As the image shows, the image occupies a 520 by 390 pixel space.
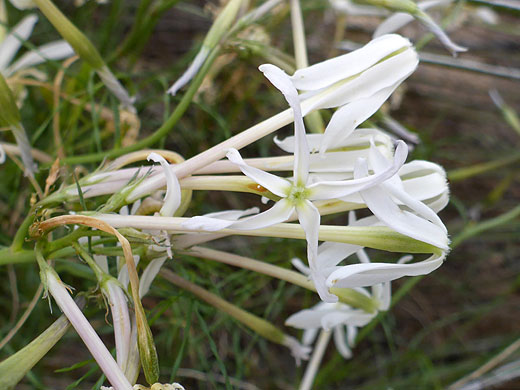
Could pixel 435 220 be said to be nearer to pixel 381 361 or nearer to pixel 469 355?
pixel 381 361

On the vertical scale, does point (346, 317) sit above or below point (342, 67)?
below

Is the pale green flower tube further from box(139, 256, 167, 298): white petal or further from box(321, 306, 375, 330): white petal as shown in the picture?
box(321, 306, 375, 330): white petal

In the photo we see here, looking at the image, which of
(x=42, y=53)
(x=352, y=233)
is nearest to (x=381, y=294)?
(x=352, y=233)

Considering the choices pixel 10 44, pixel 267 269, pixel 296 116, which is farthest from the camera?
pixel 10 44

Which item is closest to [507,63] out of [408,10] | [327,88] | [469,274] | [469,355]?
[469,274]

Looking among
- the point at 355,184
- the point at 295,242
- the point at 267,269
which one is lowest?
the point at 295,242

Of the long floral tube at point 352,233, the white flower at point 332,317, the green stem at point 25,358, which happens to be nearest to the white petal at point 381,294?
the white flower at point 332,317

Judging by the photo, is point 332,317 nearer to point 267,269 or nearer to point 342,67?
point 267,269
